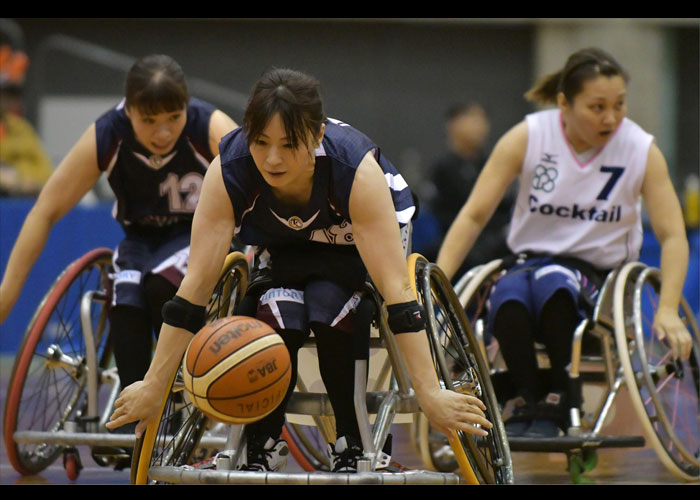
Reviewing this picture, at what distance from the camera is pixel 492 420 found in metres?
3.82

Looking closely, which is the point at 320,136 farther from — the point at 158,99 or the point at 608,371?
the point at 608,371

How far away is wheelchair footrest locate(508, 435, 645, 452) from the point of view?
14.0 ft

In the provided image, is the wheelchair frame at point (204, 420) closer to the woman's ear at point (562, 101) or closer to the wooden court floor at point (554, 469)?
the wooden court floor at point (554, 469)

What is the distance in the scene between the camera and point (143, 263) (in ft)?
15.0

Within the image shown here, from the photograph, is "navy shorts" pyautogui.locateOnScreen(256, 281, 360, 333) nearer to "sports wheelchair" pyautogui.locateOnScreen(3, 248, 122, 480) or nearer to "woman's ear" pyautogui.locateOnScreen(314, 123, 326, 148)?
"woman's ear" pyautogui.locateOnScreen(314, 123, 326, 148)

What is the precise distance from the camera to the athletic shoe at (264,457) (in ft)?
11.7

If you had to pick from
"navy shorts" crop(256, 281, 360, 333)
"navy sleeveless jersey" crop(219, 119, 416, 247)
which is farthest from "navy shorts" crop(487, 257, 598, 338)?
"navy shorts" crop(256, 281, 360, 333)

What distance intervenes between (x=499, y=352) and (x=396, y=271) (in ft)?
4.69

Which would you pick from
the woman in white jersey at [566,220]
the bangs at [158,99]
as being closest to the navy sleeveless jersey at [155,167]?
the bangs at [158,99]

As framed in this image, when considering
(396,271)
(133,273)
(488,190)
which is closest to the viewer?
(396,271)
